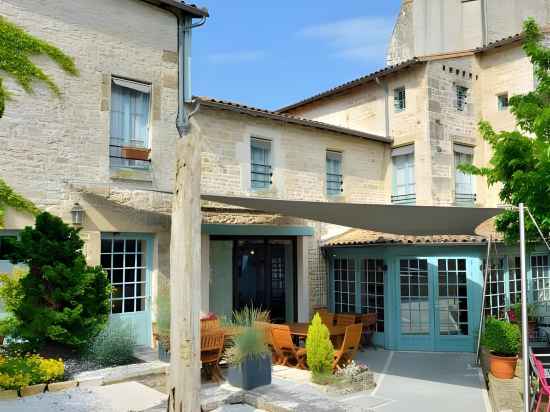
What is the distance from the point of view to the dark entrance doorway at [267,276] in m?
12.2

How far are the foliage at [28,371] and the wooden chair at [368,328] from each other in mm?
6621

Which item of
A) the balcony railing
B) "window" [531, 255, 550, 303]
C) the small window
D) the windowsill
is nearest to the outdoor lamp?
the windowsill

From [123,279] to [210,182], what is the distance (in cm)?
277

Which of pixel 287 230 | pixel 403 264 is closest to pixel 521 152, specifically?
pixel 403 264

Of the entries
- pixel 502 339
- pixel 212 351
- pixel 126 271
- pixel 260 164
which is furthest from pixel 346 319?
pixel 126 271

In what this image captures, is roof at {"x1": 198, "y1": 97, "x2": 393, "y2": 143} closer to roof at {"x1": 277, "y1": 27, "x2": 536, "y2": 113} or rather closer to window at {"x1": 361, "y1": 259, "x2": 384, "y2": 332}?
roof at {"x1": 277, "y1": 27, "x2": 536, "y2": 113}

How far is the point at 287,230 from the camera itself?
12.3 m

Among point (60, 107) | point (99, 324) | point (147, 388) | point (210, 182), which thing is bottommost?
point (147, 388)

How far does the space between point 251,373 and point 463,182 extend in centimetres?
1036

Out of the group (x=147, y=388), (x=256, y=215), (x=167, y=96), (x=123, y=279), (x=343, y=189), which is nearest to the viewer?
(x=147, y=388)

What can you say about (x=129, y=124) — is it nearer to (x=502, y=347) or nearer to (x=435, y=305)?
(x=435, y=305)

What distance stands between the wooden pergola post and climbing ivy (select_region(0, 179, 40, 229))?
16.2 ft

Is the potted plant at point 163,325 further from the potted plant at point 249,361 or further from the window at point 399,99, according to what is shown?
the window at point 399,99

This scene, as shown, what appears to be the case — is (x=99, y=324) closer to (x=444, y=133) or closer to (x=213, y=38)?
(x=213, y=38)
